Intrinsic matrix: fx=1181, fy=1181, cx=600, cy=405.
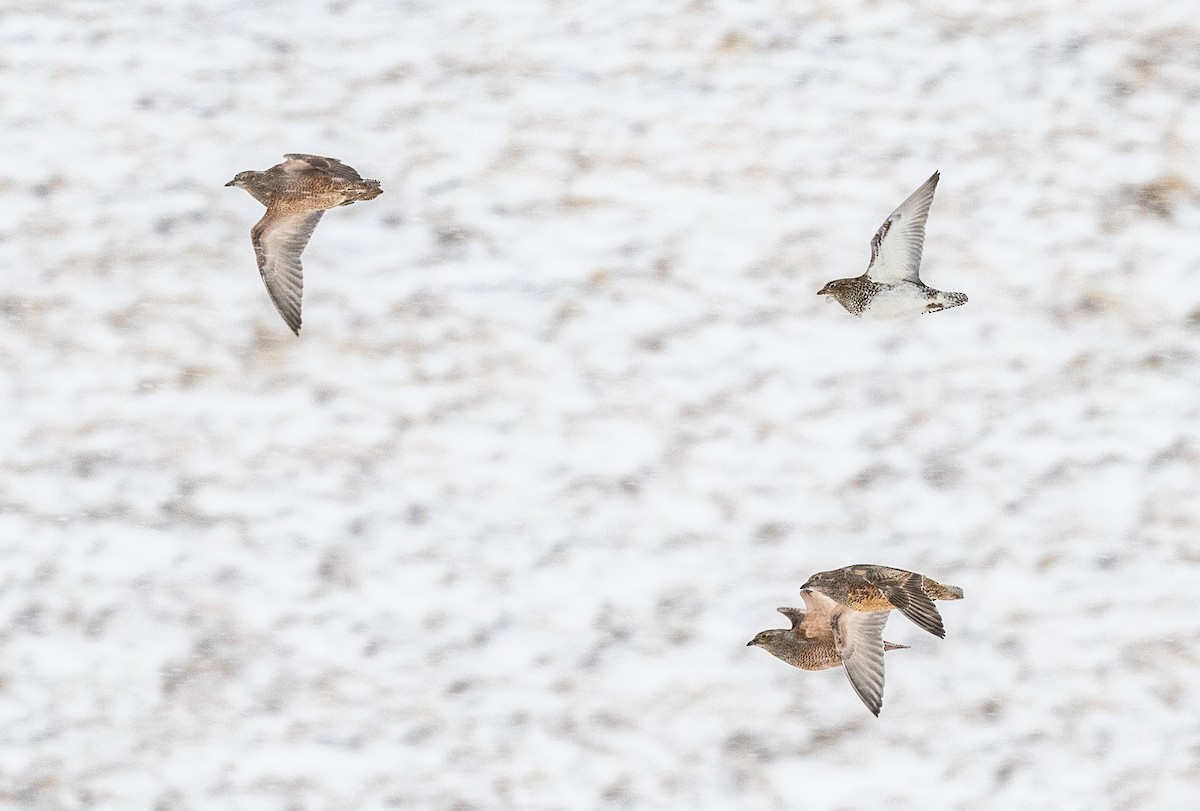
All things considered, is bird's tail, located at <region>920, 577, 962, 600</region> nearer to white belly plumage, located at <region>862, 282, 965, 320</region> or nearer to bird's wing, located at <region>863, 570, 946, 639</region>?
bird's wing, located at <region>863, 570, 946, 639</region>

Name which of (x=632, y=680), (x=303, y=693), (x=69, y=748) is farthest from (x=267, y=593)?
(x=632, y=680)

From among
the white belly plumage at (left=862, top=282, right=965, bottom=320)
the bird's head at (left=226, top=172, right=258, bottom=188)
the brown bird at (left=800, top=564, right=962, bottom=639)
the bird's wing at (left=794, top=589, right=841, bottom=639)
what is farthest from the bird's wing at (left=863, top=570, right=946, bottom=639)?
the bird's head at (left=226, top=172, right=258, bottom=188)

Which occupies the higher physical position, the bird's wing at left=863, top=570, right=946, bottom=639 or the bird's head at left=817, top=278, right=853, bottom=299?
the bird's head at left=817, top=278, right=853, bottom=299

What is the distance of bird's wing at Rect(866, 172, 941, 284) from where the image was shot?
2844 mm

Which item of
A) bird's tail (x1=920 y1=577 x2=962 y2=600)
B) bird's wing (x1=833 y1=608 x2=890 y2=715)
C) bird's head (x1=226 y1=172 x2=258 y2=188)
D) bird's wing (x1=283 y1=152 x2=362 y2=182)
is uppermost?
bird's wing (x1=283 y1=152 x2=362 y2=182)

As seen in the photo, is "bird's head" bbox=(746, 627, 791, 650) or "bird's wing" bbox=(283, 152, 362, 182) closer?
"bird's head" bbox=(746, 627, 791, 650)

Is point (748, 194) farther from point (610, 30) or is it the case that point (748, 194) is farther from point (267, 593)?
point (267, 593)

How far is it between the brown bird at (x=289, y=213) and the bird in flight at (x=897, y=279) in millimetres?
1275

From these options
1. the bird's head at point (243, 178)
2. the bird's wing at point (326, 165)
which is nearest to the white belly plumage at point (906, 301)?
the bird's wing at point (326, 165)

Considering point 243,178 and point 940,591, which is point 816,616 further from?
point 243,178

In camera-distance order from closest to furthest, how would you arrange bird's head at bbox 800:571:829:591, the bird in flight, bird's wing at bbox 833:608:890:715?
bird's wing at bbox 833:608:890:715, bird's head at bbox 800:571:829:591, the bird in flight

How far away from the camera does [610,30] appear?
3.32 metres

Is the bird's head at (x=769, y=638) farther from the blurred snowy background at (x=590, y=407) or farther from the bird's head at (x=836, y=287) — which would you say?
the bird's head at (x=836, y=287)

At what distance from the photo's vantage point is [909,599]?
263cm
